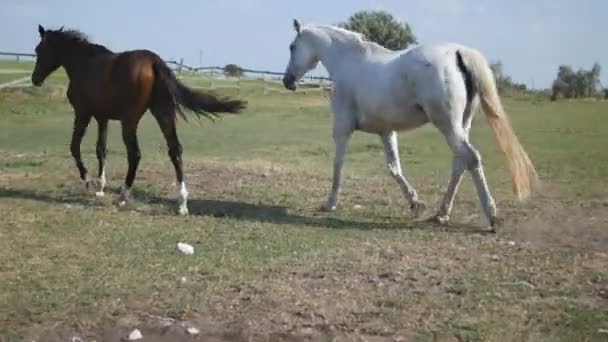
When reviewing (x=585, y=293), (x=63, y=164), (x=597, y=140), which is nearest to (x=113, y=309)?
(x=585, y=293)

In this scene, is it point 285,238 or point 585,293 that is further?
Result: point 285,238

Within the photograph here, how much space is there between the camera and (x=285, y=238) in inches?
284

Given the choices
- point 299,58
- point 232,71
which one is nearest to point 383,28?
point 232,71

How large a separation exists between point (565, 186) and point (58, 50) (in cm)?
775

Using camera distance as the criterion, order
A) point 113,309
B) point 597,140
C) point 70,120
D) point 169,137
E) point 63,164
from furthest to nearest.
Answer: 1. point 70,120
2. point 597,140
3. point 63,164
4. point 169,137
5. point 113,309

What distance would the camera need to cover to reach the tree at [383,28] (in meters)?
57.2

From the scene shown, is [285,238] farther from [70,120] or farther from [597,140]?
[70,120]

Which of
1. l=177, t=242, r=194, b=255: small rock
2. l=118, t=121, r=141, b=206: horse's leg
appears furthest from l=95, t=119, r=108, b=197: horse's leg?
l=177, t=242, r=194, b=255: small rock

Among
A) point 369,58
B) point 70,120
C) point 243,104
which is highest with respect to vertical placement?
point 369,58

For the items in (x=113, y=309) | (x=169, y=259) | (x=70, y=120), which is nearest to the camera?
(x=113, y=309)

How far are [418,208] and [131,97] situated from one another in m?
3.67

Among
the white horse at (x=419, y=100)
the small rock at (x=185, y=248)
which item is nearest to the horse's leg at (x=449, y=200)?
the white horse at (x=419, y=100)

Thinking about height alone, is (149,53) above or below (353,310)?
above

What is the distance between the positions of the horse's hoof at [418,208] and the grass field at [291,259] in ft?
0.40
